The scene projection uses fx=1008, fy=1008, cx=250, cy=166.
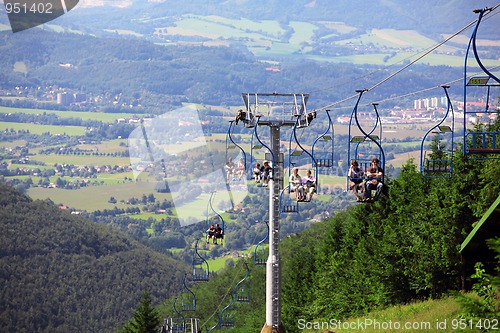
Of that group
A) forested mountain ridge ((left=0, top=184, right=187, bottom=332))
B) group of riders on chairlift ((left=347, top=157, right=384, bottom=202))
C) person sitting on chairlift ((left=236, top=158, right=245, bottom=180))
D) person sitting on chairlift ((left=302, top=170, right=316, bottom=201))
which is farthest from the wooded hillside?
forested mountain ridge ((left=0, top=184, right=187, bottom=332))

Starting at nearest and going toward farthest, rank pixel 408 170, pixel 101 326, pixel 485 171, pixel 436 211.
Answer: pixel 485 171
pixel 436 211
pixel 408 170
pixel 101 326

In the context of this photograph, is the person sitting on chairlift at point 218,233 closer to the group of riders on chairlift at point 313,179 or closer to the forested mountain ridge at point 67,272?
the group of riders on chairlift at point 313,179

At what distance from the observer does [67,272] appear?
179250 millimetres

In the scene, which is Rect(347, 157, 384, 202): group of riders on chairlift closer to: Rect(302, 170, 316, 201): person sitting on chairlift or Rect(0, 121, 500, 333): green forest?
Rect(0, 121, 500, 333): green forest

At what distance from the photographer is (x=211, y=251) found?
19462 centimetres

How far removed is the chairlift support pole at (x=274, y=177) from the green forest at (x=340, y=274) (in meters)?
6.47

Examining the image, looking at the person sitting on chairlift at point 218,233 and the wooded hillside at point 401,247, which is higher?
the person sitting on chairlift at point 218,233

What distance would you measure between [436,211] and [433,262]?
2437mm

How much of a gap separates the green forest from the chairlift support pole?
647 cm

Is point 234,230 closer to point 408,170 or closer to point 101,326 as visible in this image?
point 101,326

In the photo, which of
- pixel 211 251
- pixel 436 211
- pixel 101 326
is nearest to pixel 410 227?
pixel 436 211

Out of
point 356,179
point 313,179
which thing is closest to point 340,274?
point 313,179

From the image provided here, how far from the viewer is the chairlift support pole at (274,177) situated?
32281 millimetres

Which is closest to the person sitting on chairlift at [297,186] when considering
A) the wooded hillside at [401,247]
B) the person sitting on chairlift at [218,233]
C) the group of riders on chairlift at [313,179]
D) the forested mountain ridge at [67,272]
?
the group of riders on chairlift at [313,179]
